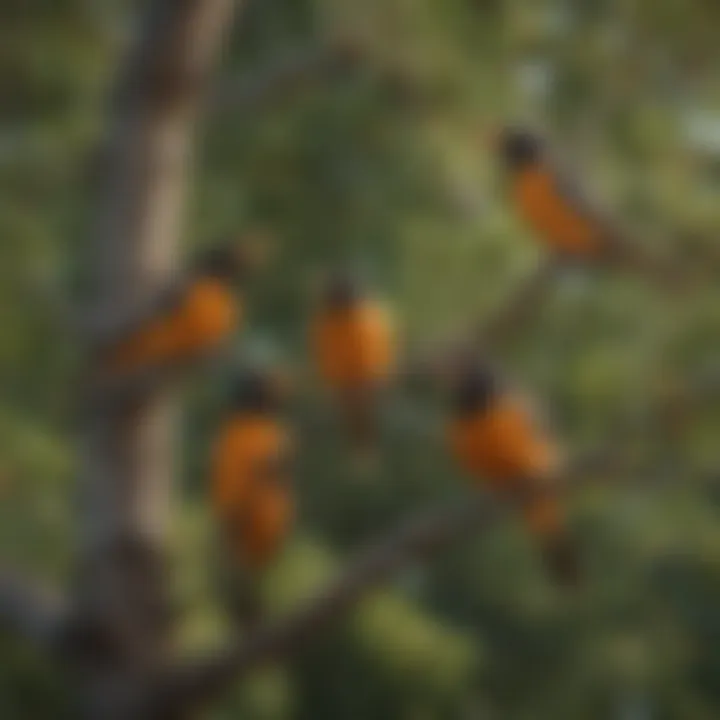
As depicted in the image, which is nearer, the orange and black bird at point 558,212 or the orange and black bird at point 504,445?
the orange and black bird at point 504,445

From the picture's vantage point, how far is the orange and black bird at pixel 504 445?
258 centimetres

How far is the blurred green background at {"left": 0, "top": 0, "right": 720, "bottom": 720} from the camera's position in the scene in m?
3.05

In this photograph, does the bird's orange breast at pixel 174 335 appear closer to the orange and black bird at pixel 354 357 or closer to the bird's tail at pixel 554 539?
the orange and black bird at pixel 354 357

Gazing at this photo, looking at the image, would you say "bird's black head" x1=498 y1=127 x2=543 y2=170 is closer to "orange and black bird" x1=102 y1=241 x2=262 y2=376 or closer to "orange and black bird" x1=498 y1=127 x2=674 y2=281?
"orange and black bird" x1=498 y1=127 x2=674 y2=281

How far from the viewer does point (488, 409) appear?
8.97ft

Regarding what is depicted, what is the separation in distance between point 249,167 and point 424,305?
406mm

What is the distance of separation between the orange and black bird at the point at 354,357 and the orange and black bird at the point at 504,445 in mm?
97

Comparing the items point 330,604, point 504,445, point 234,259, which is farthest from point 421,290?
point 330,604

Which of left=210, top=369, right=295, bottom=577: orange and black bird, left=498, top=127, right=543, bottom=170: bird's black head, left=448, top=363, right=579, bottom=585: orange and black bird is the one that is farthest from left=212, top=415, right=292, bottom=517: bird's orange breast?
left=498, top=127, right=543, bottom=170: bird's black head

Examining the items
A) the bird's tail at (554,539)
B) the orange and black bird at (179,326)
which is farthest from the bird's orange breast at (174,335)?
the bird's tail at (554,539)

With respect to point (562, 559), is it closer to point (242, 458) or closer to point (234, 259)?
point (242, 458)

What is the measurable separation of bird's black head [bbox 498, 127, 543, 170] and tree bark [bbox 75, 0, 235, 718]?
16.0 inches

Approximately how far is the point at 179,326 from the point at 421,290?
0.54 m

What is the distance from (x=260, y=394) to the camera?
2906 millimetres
